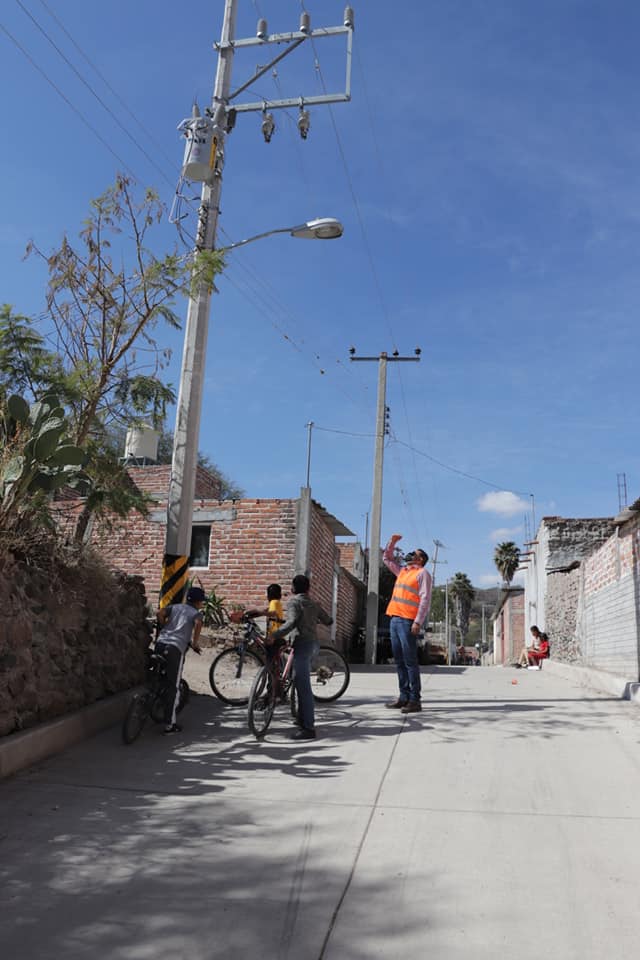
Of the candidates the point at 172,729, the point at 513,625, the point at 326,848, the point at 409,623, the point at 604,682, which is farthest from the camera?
the point at 513,625

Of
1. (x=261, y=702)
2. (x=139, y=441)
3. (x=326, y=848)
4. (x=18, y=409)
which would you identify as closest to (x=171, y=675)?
(x=261, y=702)

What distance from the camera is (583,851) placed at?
174 inches

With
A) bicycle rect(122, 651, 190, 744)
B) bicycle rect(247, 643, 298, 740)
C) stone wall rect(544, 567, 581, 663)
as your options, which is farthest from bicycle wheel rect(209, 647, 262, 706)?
stone wall rect(544, 567, 581, 663)

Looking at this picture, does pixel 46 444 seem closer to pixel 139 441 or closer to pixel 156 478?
pixel 139 441

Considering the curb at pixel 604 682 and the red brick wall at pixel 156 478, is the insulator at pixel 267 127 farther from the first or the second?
the red brick wall at pixel 156 478

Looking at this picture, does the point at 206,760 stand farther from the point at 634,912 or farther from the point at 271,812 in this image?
the point at 634,912

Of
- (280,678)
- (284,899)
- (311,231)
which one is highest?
(311,231)

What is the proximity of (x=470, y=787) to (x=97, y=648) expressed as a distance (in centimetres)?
390

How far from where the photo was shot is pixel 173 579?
8.63m

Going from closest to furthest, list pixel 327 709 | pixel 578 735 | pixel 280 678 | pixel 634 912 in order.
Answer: pixel 634 912 < pixel 578 735 < pixel 280 678 < pixel 327 709

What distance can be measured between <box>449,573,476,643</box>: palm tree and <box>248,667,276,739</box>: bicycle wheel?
62.9 meters

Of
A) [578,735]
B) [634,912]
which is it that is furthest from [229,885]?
[578,735]

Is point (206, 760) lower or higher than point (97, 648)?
lower

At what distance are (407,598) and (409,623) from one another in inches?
11.1
